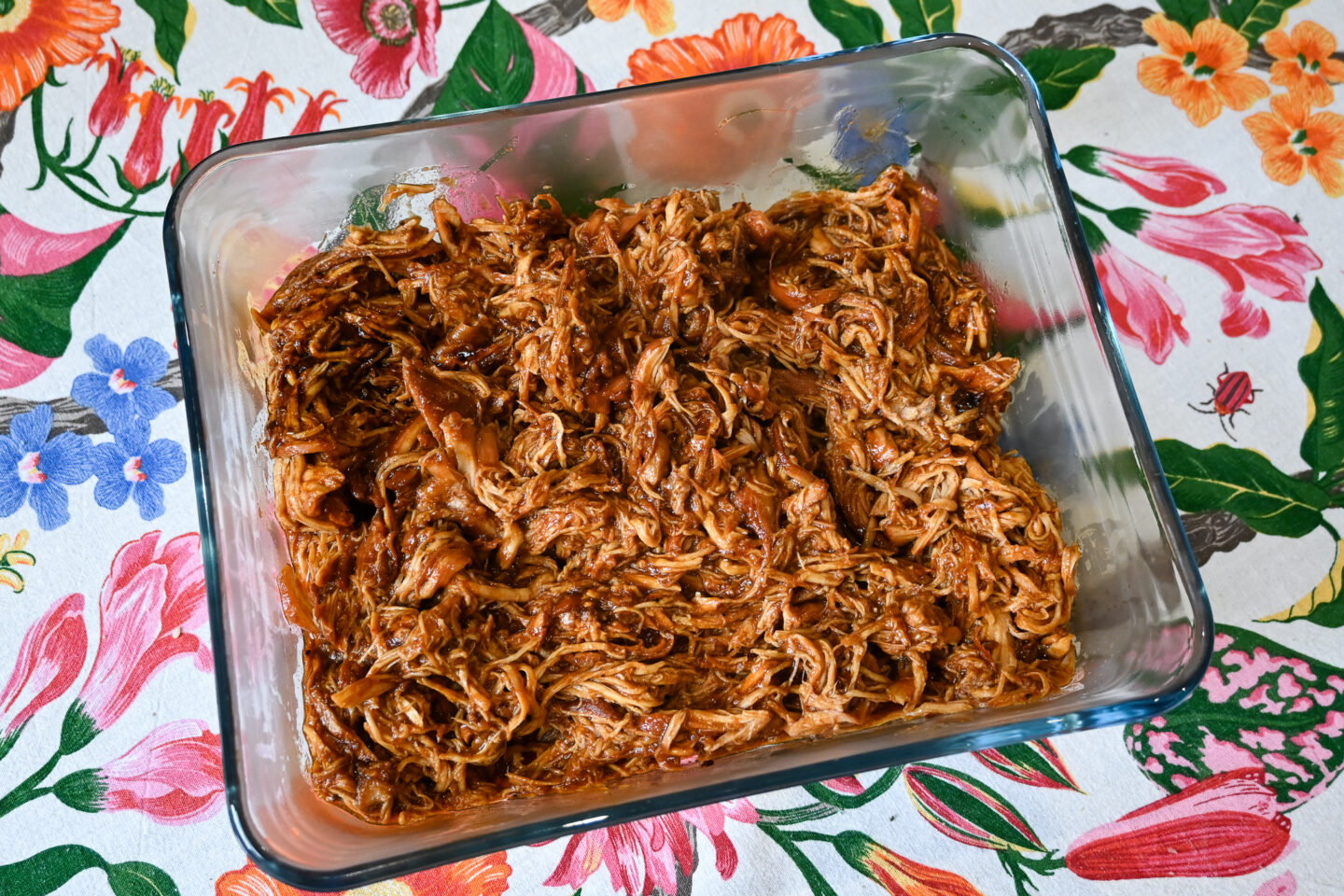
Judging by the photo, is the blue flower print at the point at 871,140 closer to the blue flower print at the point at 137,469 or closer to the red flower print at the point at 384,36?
the red flower print at the point at 384,36

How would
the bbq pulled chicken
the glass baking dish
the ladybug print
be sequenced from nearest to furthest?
the glass baking dish → the bbq pulled chicken → the ladybug print

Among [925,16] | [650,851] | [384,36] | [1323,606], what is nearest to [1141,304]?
[1323,606]

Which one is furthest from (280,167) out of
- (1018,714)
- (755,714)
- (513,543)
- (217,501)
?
(1018,714)

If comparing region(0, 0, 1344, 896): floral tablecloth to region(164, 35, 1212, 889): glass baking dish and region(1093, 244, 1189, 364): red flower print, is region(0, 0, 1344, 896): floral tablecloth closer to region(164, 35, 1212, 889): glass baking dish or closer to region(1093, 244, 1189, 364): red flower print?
region(1093, 244, 1189, 364): red flower print

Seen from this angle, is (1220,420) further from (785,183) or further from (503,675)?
(503,675)

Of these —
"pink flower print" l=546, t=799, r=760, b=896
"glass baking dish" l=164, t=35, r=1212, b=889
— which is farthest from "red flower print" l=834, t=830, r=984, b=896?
"glass baking dish" l=164, t=35, r=1212, b=889

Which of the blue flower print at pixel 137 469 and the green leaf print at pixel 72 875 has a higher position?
the blue flower print at pixel 137 469

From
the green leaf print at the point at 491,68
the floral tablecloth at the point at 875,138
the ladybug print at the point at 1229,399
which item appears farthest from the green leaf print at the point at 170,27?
the ladybug print at the point at 1229,399
